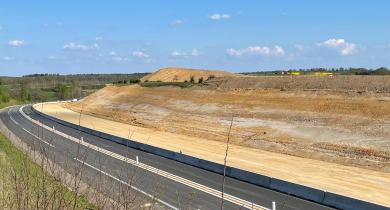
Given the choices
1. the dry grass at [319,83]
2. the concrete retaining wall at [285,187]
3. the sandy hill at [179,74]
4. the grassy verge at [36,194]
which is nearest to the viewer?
the grassy verge at [36,194]

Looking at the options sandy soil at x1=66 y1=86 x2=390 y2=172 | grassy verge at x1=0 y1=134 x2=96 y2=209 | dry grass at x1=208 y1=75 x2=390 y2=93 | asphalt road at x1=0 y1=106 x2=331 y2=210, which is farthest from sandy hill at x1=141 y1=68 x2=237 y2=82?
grassy verge at x1=0 y1=134 x2=96 y2=209

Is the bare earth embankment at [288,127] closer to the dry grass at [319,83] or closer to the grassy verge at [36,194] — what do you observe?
the dry grass at [319,83]

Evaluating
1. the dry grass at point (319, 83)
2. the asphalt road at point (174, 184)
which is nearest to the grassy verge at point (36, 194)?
the asphalt road at point (174, 184)

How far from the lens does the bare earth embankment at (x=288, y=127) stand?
27.1m

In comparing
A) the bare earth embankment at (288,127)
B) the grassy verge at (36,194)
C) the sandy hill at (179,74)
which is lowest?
the bare earth embankment at (288,127)

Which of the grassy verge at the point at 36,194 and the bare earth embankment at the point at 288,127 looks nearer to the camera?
the grassy verge at the point at 36,194

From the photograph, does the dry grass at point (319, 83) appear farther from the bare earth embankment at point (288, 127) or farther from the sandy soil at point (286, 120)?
the sandy soil at point (286, 120)

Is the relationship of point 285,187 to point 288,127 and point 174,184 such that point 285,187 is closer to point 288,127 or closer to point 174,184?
point 174,184

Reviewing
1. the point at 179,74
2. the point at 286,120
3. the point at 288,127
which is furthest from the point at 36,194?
the point at 179,74

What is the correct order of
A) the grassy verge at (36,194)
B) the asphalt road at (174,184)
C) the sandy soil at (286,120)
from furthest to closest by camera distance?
the sandy soil at (286,120)
the asphalt road at (174,184)
the grassy verge at (36,194)

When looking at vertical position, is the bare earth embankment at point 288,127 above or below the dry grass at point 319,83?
below

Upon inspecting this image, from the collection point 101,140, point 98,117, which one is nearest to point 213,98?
point 98,117

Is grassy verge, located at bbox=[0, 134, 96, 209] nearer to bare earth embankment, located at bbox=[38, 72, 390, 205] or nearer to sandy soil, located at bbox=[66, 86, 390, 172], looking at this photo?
bare earth embankment, located at bbox=[38, 72, 390, 205]

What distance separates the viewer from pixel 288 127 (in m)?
41.9
